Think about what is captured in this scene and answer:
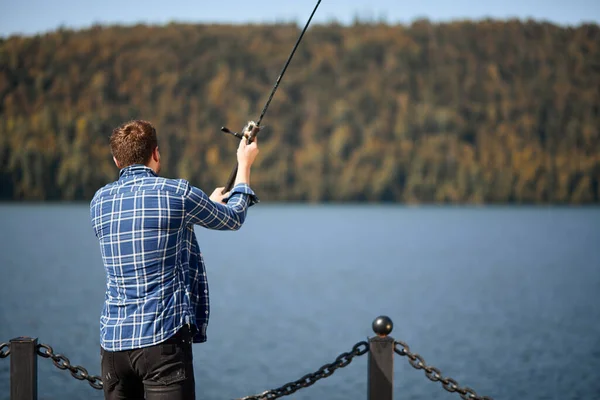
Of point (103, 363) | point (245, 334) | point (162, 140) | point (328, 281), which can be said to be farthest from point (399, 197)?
point (103, 363)

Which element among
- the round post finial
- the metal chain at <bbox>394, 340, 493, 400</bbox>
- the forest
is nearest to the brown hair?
the round post finial

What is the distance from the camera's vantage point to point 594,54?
15500 cm

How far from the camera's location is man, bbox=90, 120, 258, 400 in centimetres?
288

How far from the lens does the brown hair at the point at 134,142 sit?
9.80ft

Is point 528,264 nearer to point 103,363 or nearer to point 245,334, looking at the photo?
point 245,334

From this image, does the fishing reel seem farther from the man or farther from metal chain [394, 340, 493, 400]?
metal chain [394, 340, 493, 400]

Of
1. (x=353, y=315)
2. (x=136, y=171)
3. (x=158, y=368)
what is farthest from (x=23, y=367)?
(x=353, y=315)

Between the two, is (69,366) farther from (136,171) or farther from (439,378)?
(439,378)

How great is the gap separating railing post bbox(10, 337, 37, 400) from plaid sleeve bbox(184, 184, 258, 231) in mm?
1684

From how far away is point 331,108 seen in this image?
162 metres

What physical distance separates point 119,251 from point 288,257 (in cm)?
3476

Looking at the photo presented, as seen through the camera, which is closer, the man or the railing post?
the man

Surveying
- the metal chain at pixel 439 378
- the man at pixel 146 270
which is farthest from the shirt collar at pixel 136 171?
the metal chain at pixel 439 378

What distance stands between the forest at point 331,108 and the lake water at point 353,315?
68346 millimetres
